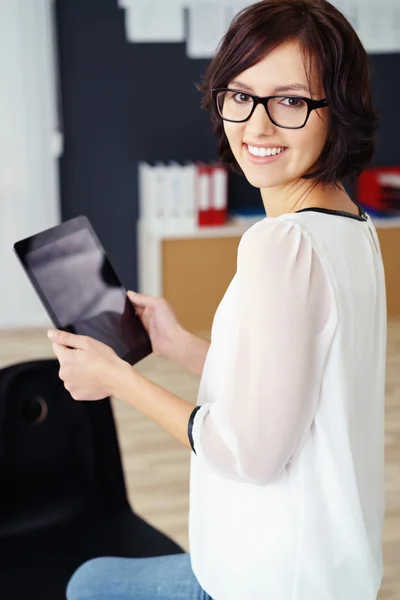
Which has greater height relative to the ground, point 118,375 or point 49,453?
point 118,375

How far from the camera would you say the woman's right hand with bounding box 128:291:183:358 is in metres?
1.45

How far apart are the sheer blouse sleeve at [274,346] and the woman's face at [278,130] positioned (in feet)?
0.41

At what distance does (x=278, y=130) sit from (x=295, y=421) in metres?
0.37

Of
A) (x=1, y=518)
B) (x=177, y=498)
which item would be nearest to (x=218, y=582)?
(x=1, y=518)

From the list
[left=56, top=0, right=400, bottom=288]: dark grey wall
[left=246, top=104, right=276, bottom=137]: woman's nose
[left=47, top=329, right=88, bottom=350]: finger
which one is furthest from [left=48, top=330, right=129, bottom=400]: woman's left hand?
[left=56, top=0, right=400, bottom=288]: dark grey wall

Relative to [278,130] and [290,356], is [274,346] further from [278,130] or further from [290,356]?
[278,130]

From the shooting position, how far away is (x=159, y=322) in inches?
57.1

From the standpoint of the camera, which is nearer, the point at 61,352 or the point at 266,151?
the point at 266,151

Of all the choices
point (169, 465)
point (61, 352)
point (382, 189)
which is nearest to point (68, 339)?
point (61, 352)

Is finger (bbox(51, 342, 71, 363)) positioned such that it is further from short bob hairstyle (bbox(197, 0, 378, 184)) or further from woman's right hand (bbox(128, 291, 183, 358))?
short bob hairstyle (bbox(197, 0, 378, 184))

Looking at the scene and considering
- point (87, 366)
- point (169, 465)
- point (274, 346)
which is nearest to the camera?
point (274, 346)

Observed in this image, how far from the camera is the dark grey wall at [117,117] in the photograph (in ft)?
14.1

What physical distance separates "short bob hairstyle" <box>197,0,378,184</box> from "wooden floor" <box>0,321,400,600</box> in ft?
5.43

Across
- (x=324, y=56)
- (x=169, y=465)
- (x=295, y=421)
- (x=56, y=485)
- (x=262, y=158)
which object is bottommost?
(x=169, y=465)
